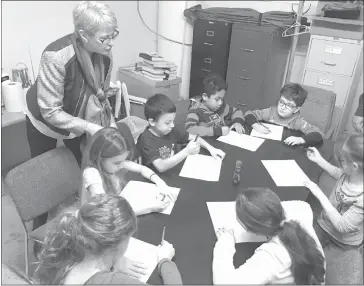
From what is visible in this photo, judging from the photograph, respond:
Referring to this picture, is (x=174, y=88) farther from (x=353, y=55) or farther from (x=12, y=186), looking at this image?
(x=12, y=186)

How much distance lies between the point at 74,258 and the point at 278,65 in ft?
9.83

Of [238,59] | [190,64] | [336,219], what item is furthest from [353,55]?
[336,219]

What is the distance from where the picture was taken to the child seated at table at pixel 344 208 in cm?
84

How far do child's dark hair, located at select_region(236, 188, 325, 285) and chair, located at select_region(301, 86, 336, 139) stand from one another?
159 centimetres

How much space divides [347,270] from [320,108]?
5.64 ft

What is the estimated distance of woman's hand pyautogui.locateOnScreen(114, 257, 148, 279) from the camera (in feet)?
3.17

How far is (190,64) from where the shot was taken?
12.6 feet

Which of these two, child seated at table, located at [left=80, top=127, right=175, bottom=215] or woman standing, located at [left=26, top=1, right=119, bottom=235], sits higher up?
woman standing, located at [left=26, top=1, right=119, bottom=235]

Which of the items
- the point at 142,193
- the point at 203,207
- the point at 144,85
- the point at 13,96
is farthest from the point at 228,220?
the point at 144,85

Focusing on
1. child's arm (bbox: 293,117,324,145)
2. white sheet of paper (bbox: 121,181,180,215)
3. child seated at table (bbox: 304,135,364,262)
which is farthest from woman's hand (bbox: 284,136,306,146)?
white sheet of paper (bbox: 121,181,180,215)

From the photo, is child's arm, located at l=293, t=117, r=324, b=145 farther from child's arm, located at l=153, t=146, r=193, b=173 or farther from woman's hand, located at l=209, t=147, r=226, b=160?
child's arm, located at l=153, t=146, r=193, b=173

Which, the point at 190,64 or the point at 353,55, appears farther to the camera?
the point at 190,64

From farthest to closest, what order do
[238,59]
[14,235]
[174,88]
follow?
1. [174,88]
2. [238,59]
3. [14,235]

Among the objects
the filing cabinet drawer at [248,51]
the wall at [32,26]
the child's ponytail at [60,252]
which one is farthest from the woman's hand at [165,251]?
the filing cabinet drawer at [248,51]
